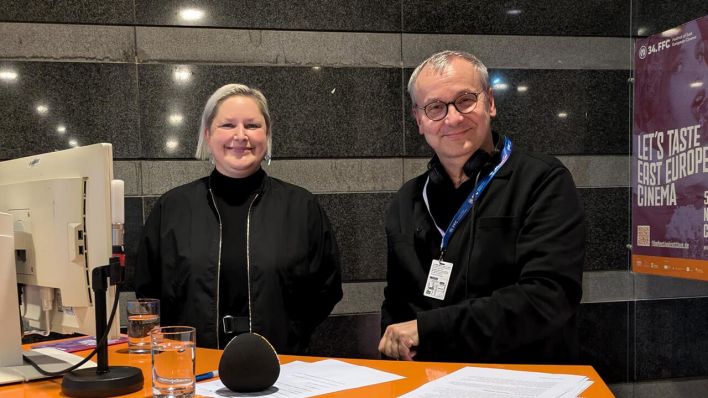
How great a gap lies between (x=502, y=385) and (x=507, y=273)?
0.71 m

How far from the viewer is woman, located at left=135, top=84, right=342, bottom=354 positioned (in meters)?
2.65

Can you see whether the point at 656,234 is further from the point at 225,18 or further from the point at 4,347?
the point at 4,347

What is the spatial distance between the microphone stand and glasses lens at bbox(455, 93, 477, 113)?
127 cm

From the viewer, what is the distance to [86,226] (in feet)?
5.04

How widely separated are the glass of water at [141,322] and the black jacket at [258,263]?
56cm

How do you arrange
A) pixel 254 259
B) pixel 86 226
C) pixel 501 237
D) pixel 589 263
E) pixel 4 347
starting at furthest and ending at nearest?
pixel 589 263 < pixel 254 259 < pixel 501 237 < pixel 4 347 < pixel 86 226

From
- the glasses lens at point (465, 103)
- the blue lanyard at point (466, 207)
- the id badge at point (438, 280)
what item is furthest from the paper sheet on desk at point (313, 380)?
the glasses lens at point (465, 103)

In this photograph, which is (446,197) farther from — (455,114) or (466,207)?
(455,114)

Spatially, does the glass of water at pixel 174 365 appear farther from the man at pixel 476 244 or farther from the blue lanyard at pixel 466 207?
the blue lanyard at pixel 466 207

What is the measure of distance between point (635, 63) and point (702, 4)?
0.42 meters

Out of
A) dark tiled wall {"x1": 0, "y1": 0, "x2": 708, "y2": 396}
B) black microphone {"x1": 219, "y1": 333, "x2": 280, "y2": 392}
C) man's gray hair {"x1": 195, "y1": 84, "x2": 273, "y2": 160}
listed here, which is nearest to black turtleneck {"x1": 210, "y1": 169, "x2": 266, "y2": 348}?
man's gray hair {"x1": 195, "y1": 84, "x2": 273, "y2": 160}

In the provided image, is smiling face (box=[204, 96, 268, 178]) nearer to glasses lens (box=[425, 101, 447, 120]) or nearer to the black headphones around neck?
glasses lens (box=[425, 101, 447, 120])

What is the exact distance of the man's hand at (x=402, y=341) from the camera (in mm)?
1974

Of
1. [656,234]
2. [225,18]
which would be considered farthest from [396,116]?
[656,234]
